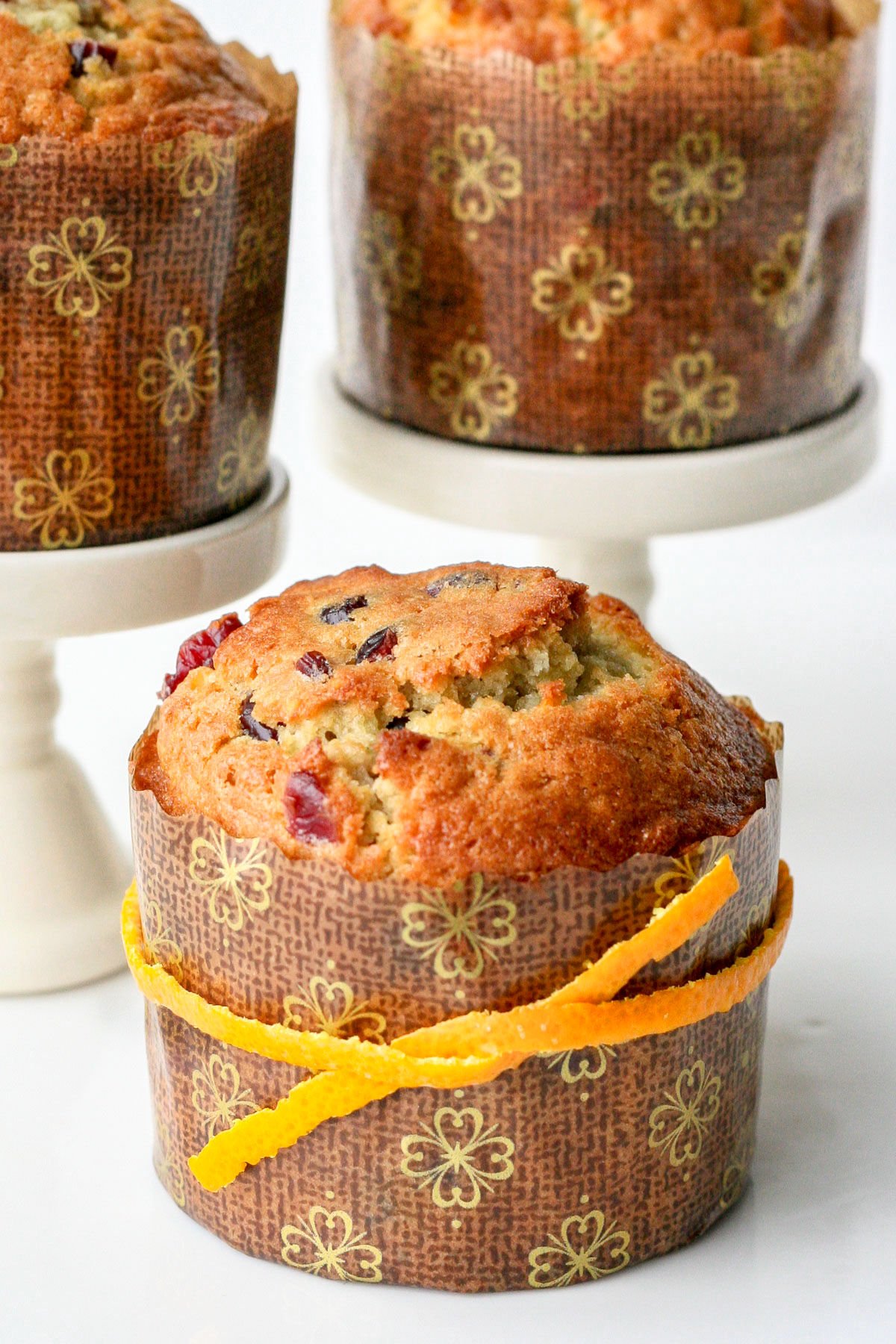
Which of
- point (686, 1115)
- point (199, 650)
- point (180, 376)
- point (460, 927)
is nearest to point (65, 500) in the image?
point (180, 376)

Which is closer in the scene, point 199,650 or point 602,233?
point 199,650

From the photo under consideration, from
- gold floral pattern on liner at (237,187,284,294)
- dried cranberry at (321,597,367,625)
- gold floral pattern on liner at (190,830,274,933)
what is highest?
gold floral pattern on liner at (237,187,284,294)

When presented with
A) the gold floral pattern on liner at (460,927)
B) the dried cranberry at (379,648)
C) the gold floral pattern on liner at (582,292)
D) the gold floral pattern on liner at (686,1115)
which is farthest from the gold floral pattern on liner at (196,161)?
the gold floral pattern on liner at (686,1115)

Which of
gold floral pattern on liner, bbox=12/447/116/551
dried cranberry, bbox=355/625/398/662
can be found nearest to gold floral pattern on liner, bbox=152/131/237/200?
gold floral pattern on liner, bbox=12/447/116/551

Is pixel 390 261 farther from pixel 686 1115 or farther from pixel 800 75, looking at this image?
pixel 686 1115

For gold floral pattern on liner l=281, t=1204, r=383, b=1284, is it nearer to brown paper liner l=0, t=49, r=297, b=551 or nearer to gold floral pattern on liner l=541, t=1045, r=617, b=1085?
gold floral pattern on liner l=541, t=1045, r=617, b=1085

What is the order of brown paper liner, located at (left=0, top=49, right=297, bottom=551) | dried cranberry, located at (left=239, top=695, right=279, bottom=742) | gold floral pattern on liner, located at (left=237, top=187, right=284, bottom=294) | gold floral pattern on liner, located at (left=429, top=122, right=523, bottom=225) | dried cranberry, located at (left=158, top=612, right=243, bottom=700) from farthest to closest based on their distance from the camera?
1. gold floral pattern on liner, located at (left=429, top=122, right=523, bottom=225)
2. gold floral pattern on liner, located at (left=237, top=187, right=284, bottom=294)
3. brown paper liner, located at (left=0, top=49, right=297, bottom=551)
4. dried cranberry, located at (left=158, top=612, right=243, bottom=700)
5. dried cranberry, located at (left=239, top=695, right=279, bottom=742)

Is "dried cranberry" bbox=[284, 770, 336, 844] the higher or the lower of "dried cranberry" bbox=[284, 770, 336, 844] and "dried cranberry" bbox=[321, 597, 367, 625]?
the lower
